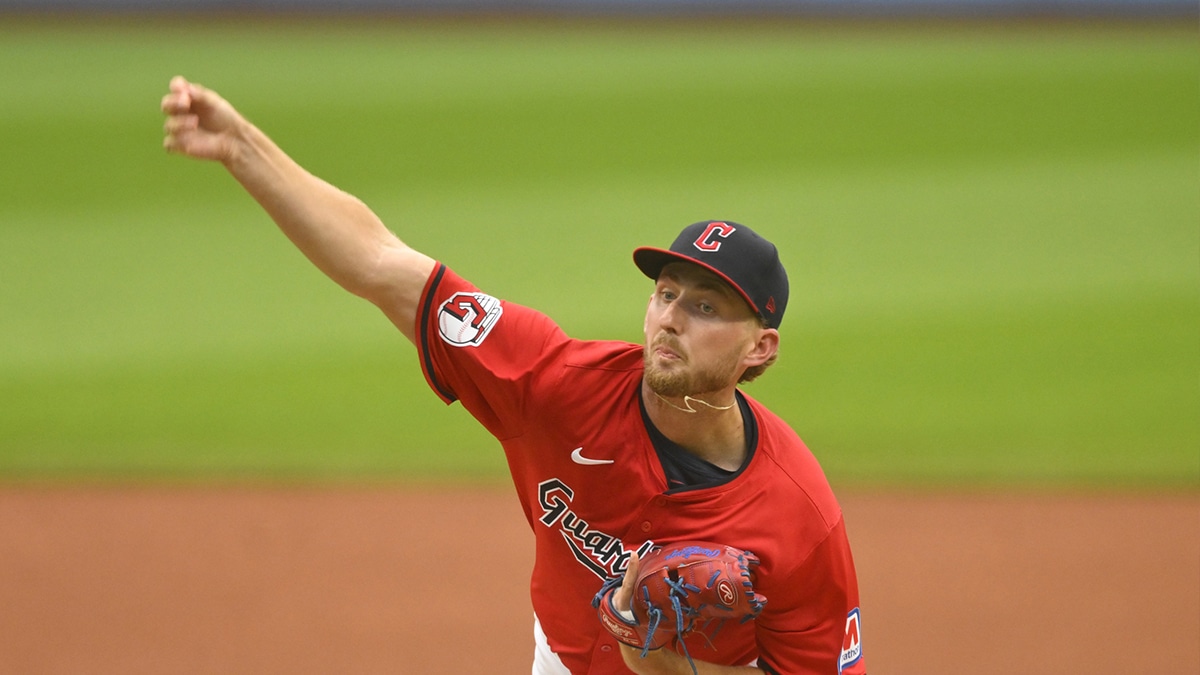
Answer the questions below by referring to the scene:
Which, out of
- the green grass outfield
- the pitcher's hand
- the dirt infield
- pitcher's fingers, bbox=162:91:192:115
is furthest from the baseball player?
the green grass outfield

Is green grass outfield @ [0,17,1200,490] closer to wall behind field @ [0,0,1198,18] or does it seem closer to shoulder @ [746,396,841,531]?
wall behind field @ [0,0,1198,18]

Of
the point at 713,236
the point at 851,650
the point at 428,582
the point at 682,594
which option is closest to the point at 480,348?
the point at 713,236

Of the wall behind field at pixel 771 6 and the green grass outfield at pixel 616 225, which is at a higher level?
the wall behind field at pixel 771 6

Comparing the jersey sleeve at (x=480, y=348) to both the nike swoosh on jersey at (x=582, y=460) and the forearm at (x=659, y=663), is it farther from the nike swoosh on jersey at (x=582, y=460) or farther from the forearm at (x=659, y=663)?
the forearm at (x=659, y=663)

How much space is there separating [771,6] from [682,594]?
12.7 meters

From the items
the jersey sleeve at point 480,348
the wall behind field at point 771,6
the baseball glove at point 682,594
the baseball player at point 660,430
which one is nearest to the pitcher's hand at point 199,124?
the baseball player at point 660,430

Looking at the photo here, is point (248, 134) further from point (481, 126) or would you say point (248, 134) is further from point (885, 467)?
point (481, 126)

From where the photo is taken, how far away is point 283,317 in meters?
9.30

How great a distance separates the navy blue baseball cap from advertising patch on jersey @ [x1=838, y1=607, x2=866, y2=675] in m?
0.86

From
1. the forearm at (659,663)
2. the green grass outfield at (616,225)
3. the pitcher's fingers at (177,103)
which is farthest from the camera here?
the green grass outfield at (616,225)

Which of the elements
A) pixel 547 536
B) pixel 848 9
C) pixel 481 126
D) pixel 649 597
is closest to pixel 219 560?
pixel 547 536

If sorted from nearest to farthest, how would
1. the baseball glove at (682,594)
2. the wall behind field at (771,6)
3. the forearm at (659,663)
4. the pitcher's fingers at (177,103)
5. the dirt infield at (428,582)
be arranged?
1. the pitcher's fingers at (177,103)
2. the baseball glove at (682,594)
3. the forearm at (659,663)
4. the dirt infield at (428,582)
5. the wall behind field at (771,6)

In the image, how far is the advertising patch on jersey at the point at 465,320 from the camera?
10.3 feet

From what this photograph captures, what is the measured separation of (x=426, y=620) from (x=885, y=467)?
3181 mm
